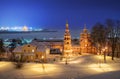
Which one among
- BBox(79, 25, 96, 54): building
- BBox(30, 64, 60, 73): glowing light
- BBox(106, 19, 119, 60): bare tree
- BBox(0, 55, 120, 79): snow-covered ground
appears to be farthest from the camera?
BBox(79, 25, 96, 54): building

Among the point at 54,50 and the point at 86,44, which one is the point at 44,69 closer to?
the point at 54,50

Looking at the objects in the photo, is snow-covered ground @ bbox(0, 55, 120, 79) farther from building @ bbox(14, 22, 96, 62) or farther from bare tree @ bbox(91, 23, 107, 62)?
bare tree @ bbox(91, 23, 107, 62)

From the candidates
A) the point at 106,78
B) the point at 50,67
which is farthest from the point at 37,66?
the point at 106,78

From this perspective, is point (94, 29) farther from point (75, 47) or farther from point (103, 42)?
point (75, 47)

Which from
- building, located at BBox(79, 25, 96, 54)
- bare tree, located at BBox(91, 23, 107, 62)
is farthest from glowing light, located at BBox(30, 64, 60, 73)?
building, located at BBox(79, 25, 96, 54)

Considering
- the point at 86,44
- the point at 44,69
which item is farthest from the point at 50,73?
the point at 86,44

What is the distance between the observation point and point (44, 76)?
23719 mm

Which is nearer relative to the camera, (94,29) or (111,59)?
(111,59)

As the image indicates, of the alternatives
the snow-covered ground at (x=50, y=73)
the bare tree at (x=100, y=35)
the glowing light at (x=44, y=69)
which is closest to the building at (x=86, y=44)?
the bare tree at (x=100, y=35)

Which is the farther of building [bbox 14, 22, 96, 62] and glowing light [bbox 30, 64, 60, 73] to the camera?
building [bbox 14, 22, 96, 62]

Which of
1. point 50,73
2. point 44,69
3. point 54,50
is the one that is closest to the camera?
point 50,73

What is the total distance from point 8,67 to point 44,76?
6595 millimetres

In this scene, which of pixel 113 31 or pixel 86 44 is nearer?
pixel 113 31

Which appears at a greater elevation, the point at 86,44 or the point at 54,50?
the point at 86,44
